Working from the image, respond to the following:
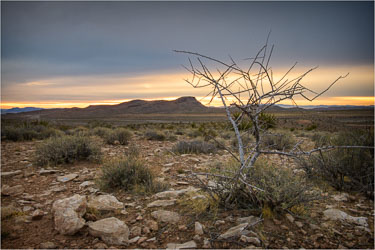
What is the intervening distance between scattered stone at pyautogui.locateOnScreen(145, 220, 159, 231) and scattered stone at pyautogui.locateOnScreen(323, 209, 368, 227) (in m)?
2.28

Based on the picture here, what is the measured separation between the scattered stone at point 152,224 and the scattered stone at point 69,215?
0.77 metres

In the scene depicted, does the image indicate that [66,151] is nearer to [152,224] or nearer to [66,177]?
[66,177]

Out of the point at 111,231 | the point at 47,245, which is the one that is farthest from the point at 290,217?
the point at 47,245

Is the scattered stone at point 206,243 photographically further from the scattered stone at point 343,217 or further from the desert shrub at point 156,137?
the desert shrub at point 156,137

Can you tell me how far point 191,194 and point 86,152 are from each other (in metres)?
3.91

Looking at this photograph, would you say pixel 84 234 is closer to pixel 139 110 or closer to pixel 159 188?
pixel 159 188

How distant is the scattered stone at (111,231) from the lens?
7.98 ft

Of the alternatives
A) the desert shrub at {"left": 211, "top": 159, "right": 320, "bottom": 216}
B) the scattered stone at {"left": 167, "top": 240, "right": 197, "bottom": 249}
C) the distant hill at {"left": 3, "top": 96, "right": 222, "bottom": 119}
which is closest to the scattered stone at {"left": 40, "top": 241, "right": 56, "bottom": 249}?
the scattered stone at {"left": 167, "top": 240, "right": 197, "bottom": 249}

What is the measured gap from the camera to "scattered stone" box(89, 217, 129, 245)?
2.43 metres

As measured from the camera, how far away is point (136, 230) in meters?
2.64

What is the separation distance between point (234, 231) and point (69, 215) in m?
1.98

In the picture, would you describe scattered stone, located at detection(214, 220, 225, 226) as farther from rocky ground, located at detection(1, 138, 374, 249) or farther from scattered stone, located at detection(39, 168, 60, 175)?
scattered stone, located at detection(39, 168, 60, 175)

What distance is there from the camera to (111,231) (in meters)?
2.48

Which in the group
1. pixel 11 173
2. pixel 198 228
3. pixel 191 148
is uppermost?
pixel 191 148
